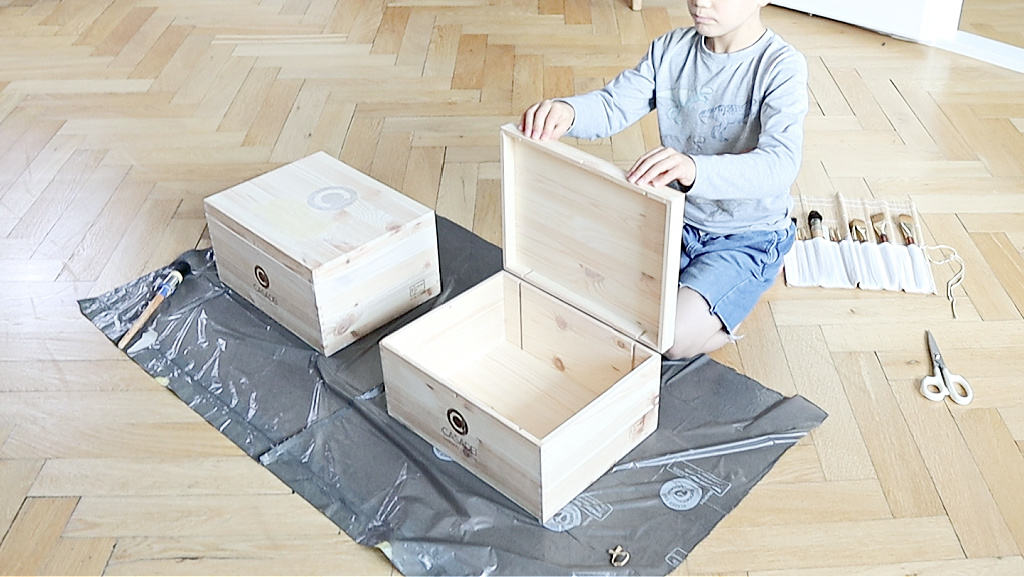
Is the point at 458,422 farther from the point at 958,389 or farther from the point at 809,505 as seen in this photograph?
the point at 958,389

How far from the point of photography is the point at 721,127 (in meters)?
1.65

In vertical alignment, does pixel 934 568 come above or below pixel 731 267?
below

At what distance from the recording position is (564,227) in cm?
154

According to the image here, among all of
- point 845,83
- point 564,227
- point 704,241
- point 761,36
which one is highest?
point 761,36

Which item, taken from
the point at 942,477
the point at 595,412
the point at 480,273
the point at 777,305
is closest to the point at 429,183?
the point at 480,273

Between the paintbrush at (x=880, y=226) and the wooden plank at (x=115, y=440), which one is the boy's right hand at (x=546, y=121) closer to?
the wooden plank at (x=115, y=440)

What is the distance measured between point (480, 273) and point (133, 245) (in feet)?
2.24

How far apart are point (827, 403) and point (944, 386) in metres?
0.19

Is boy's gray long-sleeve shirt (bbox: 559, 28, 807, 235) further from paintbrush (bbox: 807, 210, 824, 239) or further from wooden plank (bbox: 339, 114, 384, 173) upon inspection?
wooden plank (bbox: 339, 114, 384, 173)

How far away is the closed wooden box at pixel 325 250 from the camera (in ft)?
5.44

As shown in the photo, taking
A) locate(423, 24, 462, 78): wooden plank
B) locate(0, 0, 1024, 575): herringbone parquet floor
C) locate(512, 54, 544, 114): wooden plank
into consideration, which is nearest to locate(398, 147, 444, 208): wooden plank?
locate(0, 0, 1024, 575): herringbone parquet floor

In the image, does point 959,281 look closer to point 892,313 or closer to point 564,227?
point 892,313

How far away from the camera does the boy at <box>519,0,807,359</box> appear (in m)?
1.52

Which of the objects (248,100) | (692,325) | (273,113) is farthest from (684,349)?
(248,100)
